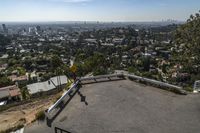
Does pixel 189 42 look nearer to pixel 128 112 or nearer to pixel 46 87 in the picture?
pixel 128 112

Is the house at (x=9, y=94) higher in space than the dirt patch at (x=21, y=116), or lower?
lower

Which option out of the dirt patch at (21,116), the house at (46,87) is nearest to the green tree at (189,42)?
the dirt patch at (21,116)

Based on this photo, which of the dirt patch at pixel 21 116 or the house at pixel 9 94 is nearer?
the dirt patch at pixel 21 116

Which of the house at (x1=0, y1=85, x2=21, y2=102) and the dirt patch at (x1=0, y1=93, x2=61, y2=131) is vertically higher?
the dirt patch at (x1=0, y1=93, x2=61, y2=131)

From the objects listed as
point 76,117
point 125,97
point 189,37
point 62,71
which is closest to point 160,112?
point 125,97

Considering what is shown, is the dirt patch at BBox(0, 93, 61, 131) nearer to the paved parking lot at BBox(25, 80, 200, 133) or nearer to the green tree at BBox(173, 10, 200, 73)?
the paved parking lot at BBox(25, 80, 200, 133)

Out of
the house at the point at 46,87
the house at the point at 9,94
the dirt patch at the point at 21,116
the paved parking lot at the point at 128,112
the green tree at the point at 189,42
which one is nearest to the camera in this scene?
the paved parking lot at the point at 128,112

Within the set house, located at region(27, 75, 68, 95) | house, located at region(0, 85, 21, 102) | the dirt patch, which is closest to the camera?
the dirt patch

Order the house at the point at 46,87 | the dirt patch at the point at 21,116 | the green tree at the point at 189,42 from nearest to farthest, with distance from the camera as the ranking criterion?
the dirt patch at the point at 21,116
the green tree at the point at 189,42
the house at the point at 46,87

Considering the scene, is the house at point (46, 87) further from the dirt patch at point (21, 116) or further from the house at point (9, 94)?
the dirt patch at point (21, 116)

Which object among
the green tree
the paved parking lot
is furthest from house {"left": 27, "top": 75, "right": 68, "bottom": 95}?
the paved parking lot
